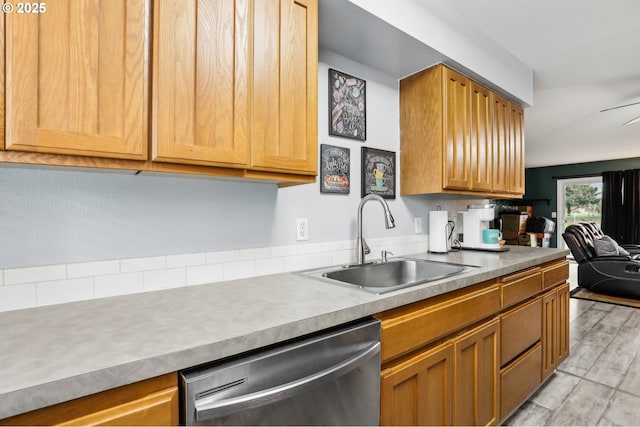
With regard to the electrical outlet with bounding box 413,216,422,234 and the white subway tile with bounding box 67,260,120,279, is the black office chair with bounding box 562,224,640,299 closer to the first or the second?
the electrical outlet with bounding box 413,216,422,234

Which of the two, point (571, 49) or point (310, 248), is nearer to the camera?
point (310, 248)

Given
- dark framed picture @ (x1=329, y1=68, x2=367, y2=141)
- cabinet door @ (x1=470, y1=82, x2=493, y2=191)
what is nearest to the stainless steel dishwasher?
→ dark framed picture @ (x1=329, y1=68, x2=367, y2=141)

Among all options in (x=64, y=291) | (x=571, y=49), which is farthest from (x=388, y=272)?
(x=571, y=49)

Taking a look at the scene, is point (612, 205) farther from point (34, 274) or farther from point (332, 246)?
point (34, 274)

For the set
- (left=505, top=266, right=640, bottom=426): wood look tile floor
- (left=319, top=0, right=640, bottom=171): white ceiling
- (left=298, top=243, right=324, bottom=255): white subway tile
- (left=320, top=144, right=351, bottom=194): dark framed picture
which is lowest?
(left=505, top=266, right=640, bottom=426): wood look tile floor

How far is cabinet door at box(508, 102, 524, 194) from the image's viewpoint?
2666 mm

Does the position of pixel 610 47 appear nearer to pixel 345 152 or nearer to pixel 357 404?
pixel 345 152

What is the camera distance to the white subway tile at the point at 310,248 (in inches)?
67.8

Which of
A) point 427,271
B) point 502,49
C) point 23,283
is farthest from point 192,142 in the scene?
point 502,49

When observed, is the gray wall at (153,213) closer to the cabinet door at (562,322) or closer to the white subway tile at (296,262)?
the white subway tile at (296,262)

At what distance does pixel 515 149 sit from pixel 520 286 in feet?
4.47

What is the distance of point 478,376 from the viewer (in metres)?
1.55

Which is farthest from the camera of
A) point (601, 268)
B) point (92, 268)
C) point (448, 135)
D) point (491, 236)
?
point (601, 268)

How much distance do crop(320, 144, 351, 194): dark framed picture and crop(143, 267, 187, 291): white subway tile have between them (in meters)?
0.85
